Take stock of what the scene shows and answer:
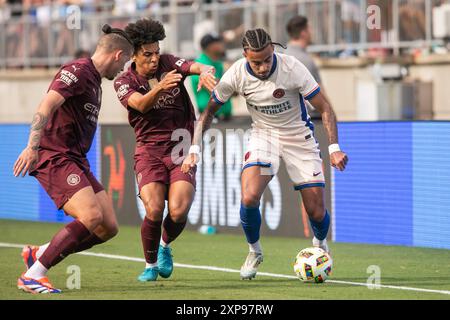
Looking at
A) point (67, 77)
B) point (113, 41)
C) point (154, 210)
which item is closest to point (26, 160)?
point (67, 77)

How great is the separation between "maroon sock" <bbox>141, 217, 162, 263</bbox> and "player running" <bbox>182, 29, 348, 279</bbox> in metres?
0.79

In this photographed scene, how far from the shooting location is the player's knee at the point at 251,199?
10.3 meters

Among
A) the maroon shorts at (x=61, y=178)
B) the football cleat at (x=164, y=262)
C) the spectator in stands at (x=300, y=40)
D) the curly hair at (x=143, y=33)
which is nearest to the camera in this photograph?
the maroon shorts at (x=61, y=178)

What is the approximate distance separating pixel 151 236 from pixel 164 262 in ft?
1.12

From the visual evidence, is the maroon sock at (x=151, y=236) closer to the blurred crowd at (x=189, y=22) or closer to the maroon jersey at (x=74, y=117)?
the maroon jersey at (x=74, y=117)

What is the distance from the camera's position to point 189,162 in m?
9.86

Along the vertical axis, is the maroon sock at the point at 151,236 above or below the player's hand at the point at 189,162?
below

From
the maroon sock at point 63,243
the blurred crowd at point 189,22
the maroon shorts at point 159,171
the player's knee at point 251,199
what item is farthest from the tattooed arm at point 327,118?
the blurred crowd at point 189,22

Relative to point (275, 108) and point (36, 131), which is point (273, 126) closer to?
point (275, 108)

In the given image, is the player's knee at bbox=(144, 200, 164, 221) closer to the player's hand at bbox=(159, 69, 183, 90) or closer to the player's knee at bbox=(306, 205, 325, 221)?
the player's hand at bbox=(159, 69, 183, 90)

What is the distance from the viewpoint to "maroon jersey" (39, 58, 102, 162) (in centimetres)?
948

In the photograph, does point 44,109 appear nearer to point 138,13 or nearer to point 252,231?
point 252,231

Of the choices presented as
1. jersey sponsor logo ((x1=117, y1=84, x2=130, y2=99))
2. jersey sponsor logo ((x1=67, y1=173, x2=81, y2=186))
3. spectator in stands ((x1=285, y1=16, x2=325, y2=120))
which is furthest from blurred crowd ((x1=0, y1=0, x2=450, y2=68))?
jersey sponsor logo ((x1=67, y1=173, x2=81, y2=186))

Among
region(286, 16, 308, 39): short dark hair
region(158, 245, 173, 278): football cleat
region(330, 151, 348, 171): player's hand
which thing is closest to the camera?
region(330, 151, 348, 171): player's hand
